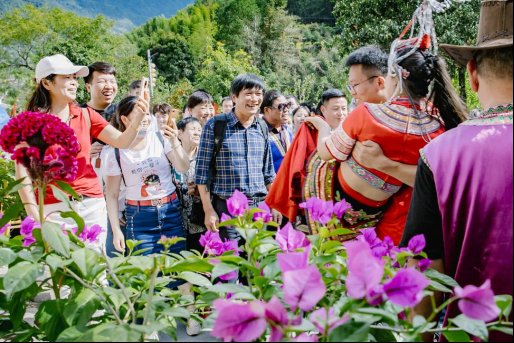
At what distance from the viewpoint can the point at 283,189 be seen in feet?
8.84

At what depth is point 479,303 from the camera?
0.81 meters

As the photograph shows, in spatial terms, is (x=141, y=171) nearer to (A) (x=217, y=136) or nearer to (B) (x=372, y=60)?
(A) (x=217, y=136)

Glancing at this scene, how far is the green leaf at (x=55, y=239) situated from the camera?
113 centimetres

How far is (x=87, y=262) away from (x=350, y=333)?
2.02 ft

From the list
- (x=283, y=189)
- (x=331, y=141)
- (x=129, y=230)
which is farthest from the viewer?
(x=129, y=230)

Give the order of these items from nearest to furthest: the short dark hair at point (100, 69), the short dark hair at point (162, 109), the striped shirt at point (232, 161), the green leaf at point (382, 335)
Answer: the green leaf at point (382, 335) → the striped shirt at point (232, 161) → the short dark hair at point (100, 69) → the short dark hair at point (162, 109)

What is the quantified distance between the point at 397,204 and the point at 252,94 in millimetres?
1546

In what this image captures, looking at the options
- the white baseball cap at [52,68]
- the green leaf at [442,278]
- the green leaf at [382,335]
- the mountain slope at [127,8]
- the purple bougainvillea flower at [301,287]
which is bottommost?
the green leaf at [382,335]

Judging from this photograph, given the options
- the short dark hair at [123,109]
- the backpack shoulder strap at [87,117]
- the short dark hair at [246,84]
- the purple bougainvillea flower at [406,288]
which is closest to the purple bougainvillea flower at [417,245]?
the purple bougainvillea flower at [406,288]

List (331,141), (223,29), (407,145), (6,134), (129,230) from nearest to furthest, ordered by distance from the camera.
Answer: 1. (6,134)
2. (407,145)
3. (331,141)
4. (129,230)
5. (223,29)

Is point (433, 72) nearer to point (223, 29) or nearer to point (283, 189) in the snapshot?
point (283, 189)

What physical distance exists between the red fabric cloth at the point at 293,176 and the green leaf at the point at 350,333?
180 cm

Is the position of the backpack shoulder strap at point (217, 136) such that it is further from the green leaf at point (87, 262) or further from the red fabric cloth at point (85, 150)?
the green leaf at point (87, 262)

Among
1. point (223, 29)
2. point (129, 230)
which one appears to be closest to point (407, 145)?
point (129, 230)
